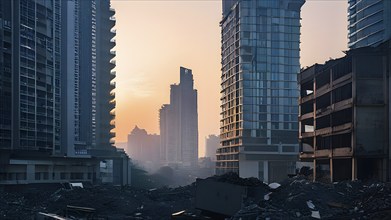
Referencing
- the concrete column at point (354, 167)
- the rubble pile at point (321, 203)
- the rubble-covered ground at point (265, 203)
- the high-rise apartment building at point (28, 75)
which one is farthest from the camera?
the high-rise apartment building at point (28, 75)

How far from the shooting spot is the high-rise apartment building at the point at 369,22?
8350 cm

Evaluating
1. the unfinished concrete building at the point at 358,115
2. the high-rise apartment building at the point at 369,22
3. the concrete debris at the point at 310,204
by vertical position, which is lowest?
the concrete debris at the point at 310,204

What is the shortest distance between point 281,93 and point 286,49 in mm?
10458

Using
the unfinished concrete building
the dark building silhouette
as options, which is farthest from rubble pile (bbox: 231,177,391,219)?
the dark building silhouette

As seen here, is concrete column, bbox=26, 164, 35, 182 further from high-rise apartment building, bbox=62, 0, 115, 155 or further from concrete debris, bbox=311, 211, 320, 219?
concrete debris, bbox=311, 211, 320, 219

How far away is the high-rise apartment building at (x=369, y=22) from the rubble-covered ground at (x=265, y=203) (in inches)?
2240

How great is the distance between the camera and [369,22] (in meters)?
89.4

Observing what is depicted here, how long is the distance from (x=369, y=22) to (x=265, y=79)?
25.8 meters

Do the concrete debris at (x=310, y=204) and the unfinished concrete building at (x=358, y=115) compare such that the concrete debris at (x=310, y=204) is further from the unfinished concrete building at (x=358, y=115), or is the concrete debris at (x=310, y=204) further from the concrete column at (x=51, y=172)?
the concrete column at (x=51, y=172)

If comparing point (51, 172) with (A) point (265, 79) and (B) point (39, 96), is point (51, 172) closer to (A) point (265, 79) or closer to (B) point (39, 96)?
(B) point (39, 96)

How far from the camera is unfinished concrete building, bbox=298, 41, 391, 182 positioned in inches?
1502

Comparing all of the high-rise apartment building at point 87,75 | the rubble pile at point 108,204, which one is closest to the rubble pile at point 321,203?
the rubble pile at point 108,204

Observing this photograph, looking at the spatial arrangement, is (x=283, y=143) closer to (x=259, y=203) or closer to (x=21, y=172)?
(x=21, y=172)

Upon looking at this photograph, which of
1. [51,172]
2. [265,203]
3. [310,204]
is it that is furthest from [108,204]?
[51,172]
